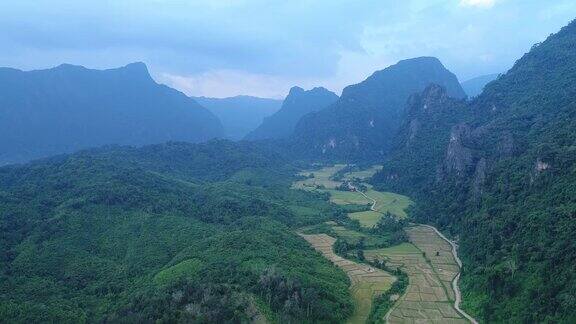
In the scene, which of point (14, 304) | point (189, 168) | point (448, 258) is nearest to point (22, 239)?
point (14, 304)

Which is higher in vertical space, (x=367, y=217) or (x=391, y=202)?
(x=367, y=217)

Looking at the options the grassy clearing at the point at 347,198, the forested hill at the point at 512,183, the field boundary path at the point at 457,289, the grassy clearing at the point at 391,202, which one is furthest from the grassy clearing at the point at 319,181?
the field boundary path at the point at 457,289

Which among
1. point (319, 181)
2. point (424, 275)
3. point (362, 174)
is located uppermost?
point (424, 275)

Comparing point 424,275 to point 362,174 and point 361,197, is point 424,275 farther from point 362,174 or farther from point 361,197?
point 362,174

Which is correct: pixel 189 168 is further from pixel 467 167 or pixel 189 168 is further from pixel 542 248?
pixel 542 248

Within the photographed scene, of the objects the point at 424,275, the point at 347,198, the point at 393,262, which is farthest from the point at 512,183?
the point at 347,198

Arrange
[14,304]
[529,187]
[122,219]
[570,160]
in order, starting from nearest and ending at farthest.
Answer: [14,304]
[570,160]
[529,187]
[122,219]
